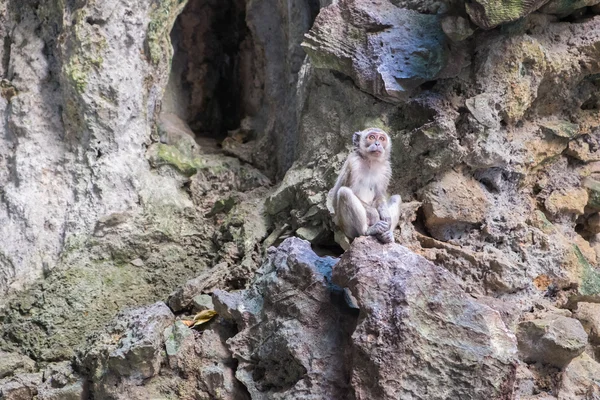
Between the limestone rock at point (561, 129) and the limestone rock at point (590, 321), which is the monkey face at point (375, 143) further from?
the limestone rock at point (590, 321)

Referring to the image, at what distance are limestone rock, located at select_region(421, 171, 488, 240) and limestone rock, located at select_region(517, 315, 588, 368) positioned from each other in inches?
38.4

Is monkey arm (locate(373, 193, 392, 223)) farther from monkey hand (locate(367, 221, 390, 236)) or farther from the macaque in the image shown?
monkey hand (locate(367, 221, 390, 236))

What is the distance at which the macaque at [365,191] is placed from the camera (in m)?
5.32

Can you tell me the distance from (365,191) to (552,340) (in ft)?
6.20

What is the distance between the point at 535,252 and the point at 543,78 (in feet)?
5.21

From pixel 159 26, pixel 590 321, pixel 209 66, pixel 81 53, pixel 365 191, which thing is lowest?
pixel 590 321

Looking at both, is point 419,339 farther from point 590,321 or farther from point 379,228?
point 590,321

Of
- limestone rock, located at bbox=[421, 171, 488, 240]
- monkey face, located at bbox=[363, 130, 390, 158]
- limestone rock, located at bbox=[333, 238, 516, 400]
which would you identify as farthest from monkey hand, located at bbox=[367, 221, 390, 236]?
limestone rock, located at bbox=[421, 171, 488, 240]

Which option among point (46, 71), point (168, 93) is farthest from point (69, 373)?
point (168, 93)

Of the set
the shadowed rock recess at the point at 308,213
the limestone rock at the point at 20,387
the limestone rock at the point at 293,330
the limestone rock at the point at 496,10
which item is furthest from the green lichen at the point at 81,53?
the limestone rock at the point at 496,10

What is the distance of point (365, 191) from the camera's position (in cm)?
556

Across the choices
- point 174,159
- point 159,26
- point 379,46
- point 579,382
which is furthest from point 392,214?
point 159,26

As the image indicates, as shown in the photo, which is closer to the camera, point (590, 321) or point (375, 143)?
point (375, 143)

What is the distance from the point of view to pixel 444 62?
21.0 ft
